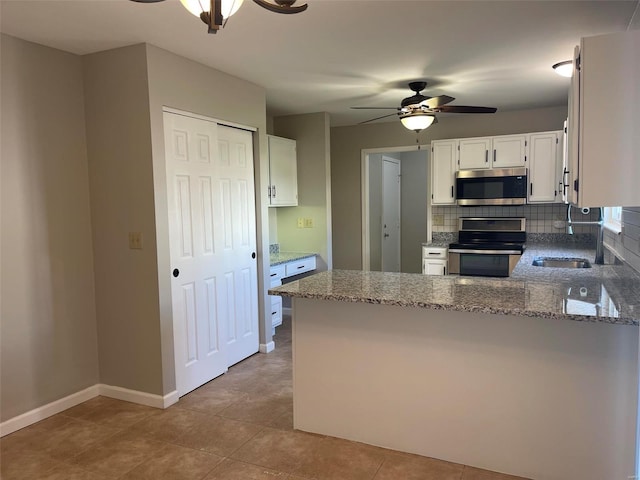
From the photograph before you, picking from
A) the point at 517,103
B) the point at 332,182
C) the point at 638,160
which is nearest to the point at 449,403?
the point at 638,160

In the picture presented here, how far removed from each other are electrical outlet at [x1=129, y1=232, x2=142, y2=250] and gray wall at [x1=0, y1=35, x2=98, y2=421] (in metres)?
0.40

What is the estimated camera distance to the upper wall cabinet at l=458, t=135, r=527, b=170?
478 cm

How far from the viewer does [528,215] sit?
5133 millimetres

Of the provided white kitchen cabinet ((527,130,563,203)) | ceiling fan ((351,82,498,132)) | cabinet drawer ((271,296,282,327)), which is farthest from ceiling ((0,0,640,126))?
cabinet drawer ((271,296,282,327))

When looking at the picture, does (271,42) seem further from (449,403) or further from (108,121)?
(449,403)

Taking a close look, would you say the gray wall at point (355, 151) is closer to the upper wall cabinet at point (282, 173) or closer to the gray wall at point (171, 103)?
the upper wall cabinet at point (282, 173)

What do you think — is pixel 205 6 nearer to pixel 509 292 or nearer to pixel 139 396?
pixel 509 292

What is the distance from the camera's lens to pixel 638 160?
5.88 feet

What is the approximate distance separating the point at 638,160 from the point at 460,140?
332 centimetres

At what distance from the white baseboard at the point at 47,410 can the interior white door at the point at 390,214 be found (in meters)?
4.54

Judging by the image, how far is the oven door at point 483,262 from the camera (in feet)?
15.2

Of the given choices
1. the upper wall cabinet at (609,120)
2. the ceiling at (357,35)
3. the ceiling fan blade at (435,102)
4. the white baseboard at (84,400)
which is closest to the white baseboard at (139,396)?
the white baseboard at (84,400)

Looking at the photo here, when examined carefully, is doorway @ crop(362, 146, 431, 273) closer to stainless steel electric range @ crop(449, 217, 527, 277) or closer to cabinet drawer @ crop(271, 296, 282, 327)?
stainless steel electric range @ crop(449, 217, 527, 277)

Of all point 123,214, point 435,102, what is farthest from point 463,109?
point 123,214
